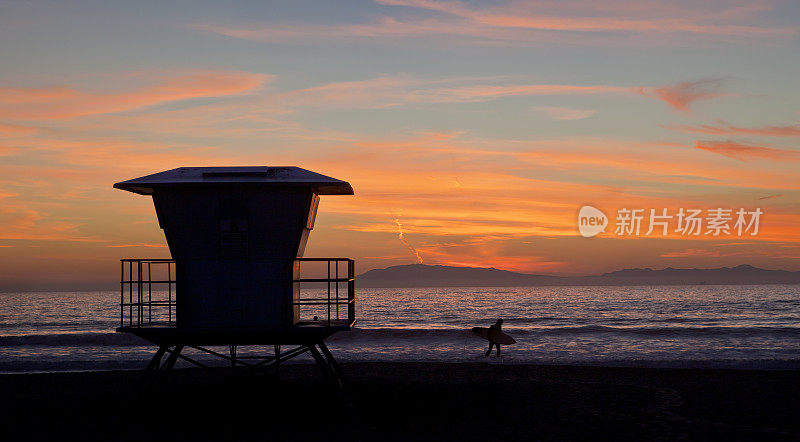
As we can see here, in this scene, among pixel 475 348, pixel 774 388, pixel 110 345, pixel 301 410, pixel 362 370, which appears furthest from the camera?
pixel 110 345

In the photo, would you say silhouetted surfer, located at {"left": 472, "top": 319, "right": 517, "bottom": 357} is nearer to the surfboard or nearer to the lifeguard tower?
the surfboard

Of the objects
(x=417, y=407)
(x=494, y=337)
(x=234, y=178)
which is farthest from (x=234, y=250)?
(x=494, y=337)

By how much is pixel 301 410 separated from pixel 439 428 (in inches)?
151

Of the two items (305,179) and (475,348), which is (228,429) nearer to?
(305,179)

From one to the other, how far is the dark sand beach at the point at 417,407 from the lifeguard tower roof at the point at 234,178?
15.0 feet

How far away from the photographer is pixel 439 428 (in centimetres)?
1386

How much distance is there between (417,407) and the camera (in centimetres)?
1625

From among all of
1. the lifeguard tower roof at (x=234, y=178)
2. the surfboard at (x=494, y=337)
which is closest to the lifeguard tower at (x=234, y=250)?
the lifeguard tower roof at (x=234, y=178)

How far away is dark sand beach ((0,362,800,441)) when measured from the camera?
44.5 feet

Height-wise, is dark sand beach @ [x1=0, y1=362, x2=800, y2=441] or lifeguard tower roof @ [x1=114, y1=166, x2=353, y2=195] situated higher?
lifeguard tower roof @ [x1=114, y1=166, x2=353, y2=195]

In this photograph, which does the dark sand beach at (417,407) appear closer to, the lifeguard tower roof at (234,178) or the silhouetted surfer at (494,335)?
the lifeguard tower roof at (234,178)

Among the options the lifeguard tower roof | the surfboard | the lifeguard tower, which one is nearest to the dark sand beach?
the lifeguard tower

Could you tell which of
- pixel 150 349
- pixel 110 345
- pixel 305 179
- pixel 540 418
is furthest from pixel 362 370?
pixel 110 345

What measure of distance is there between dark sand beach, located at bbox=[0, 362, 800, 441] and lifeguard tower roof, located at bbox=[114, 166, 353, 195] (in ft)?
15.0
